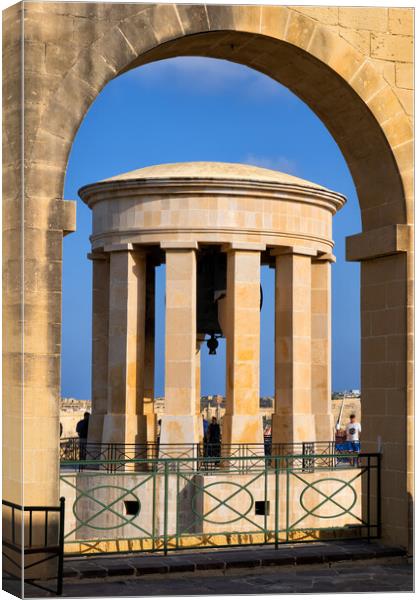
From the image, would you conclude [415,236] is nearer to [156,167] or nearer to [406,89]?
[406,89]

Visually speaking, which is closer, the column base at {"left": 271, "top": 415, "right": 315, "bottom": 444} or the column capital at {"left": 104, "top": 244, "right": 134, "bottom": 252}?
the column capital at {"left": 104, "top": 244, "right": 134, "bottom": 252}

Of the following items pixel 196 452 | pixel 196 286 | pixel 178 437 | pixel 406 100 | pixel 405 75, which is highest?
pixel 405 75

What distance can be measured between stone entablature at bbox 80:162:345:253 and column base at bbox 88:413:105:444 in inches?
156

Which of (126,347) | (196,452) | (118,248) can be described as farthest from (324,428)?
(118,248)

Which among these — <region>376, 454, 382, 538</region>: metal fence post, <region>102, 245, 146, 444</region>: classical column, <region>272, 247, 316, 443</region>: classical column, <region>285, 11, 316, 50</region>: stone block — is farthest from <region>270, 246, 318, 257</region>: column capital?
<region>285, 11, 316, 50</region>: stone block

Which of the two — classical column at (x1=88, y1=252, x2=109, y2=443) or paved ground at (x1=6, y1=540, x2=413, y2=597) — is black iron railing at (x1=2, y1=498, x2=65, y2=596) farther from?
classical column at (x1=88, y1=252, x2=109, y2=443)

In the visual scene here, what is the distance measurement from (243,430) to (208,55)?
1291 cm

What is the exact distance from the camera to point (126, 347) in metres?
24.0

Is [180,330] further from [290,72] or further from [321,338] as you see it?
[290,72]

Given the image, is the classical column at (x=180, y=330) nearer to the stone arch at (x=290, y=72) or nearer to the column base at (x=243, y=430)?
the column base at (x=243, y=430)

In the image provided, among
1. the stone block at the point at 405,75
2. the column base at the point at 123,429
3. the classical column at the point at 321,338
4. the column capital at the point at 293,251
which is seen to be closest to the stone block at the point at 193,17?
the stone block at the point at 405,75

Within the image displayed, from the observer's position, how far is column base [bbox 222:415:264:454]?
23.3 meters

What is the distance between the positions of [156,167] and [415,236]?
13255 millimetres

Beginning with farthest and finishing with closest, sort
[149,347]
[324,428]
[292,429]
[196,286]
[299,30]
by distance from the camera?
1. [149,347]
2. [324,428]
3. [196,286]
4. [292,429]
5. [299,30]
